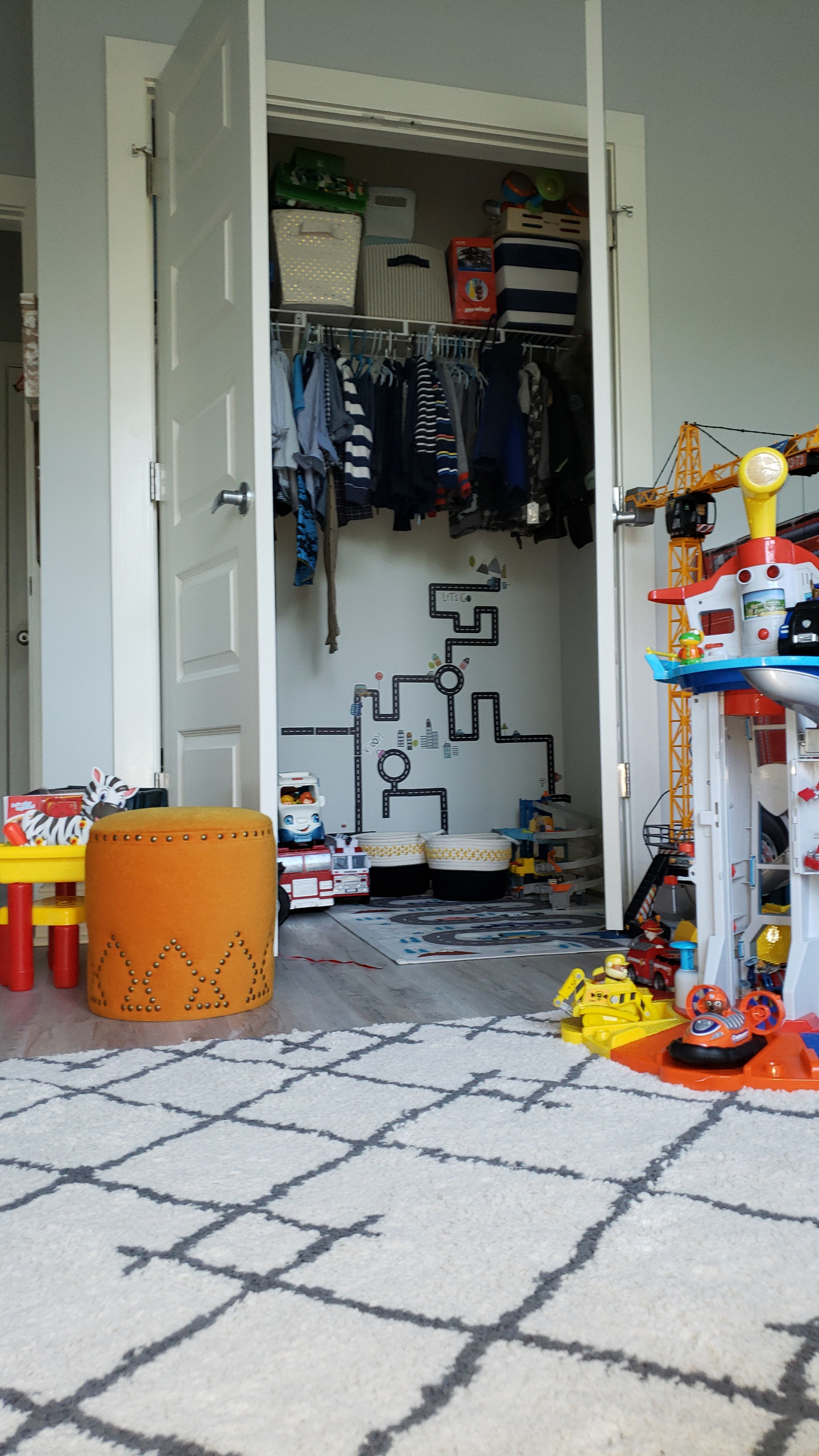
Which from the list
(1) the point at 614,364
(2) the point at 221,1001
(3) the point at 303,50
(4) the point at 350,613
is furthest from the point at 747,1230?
(4) the point at 350,613

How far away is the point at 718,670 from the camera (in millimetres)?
1715

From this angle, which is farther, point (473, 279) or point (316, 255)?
point (473, 279)

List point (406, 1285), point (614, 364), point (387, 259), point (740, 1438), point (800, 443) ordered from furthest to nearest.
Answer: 1. point (387, 259)
2. point (614, 364)
3. point (800, 443)
4. point (406, 1285)
5. point (740, 1438)

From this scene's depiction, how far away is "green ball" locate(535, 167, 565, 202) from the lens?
4070 millimetres

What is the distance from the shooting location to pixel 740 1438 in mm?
745

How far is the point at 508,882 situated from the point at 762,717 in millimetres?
2420

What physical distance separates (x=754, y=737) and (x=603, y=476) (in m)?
1.22

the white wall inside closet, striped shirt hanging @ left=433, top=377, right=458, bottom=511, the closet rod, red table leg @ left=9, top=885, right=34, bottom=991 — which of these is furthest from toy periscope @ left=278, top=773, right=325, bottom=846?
the closet rod

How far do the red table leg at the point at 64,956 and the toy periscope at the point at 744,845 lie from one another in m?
1.17

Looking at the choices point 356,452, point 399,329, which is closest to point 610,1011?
point 356,452

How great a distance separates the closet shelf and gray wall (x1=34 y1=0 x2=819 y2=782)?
0.80 metres

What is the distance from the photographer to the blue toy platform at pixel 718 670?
5.31 feet

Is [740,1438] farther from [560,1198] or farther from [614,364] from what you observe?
[614,364]

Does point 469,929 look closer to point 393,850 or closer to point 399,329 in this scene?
point 393,850
